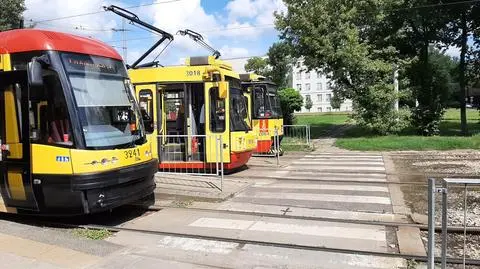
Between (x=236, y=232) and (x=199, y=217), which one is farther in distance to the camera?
(x=199, y=217)

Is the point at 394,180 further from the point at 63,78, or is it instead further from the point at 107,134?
the point at 63,78

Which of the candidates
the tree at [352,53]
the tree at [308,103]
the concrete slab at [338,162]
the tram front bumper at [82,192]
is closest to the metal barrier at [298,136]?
Result: the tree at [352,53]

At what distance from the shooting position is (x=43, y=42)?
793 cm

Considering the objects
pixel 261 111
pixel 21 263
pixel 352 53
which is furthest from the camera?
pixel 352 53

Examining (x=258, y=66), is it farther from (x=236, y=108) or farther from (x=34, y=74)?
(x=34, y=74)

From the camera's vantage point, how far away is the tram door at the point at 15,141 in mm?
8039

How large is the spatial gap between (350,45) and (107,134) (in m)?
20.5

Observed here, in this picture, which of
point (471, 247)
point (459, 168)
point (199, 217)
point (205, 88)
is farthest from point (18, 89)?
point (459, 168)

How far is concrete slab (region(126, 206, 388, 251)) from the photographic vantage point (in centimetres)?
740

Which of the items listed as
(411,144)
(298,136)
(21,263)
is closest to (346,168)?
(411,144)

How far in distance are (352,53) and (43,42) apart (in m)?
20.7

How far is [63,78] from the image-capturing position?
7805mm

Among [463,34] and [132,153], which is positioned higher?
[463,34]

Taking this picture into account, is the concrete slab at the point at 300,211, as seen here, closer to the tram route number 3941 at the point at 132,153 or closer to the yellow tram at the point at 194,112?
the tram route number 3941 at the point at 132,153
